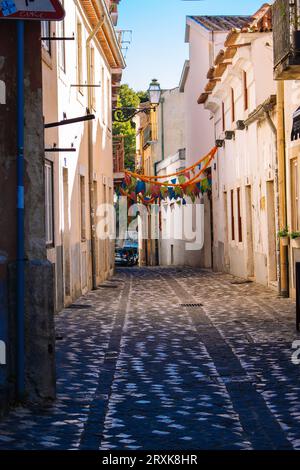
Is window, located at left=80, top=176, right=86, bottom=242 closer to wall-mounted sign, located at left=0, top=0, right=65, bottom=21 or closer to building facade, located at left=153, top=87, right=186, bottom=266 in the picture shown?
wall-mounted sign, located at left=0, top=0, right=65, bottom=21

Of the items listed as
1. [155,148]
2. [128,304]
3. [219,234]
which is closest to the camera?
[128,304]

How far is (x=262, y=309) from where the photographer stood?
1647 centimetres

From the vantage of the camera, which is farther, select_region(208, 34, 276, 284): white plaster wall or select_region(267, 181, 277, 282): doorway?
select_region(208, 34, 276, 284): white plaster wall

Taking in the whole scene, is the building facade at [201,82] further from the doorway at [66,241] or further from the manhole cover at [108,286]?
the doorway at [66,241]

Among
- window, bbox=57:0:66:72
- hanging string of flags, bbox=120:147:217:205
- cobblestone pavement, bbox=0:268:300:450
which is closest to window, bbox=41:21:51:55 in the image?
window, bbox=57:0:66:72

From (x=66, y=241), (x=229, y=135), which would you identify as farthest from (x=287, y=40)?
(x=229, y=135)

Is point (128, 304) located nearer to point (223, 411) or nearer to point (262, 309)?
point (262, 309)

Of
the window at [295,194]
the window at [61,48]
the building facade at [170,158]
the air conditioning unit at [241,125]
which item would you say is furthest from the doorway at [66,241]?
the building facade at [170,158]

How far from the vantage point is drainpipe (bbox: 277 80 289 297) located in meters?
19.0

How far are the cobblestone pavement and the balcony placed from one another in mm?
3972

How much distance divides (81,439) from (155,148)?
50.7 metres

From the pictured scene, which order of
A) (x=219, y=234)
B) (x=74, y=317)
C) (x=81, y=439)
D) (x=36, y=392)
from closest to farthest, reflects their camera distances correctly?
(x=81, y=439) → (x=36, y=392) → (x=74, y=317) → (x=219, y=234)
